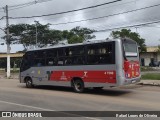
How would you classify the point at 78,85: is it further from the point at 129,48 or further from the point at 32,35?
the point at 32,35

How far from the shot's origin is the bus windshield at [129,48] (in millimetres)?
15667

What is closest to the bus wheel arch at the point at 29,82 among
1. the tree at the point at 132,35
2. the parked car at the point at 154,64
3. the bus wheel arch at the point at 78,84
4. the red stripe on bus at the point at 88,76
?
the red stripe on bus at the point at 88,76

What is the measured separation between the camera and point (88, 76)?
16.5 m

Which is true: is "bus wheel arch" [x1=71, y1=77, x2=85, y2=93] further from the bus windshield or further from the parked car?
the parked car

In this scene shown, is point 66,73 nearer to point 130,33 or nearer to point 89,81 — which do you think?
point 89,81

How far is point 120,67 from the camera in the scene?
49.4 ft

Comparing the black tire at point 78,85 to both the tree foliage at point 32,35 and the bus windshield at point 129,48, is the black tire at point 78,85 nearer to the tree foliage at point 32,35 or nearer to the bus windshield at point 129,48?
the bus windshield at point 129,48

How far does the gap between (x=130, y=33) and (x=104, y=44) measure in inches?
2280

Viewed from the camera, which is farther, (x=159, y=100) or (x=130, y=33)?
(x=130, y=33)

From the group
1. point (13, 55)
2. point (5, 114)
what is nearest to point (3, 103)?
point (5, 114)

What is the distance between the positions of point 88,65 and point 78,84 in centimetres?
147

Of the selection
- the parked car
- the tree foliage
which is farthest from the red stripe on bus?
the parked car

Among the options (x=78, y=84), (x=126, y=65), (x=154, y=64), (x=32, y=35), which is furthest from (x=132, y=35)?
(x=126, y=65)

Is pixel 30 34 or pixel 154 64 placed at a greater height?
pixel 30 34
